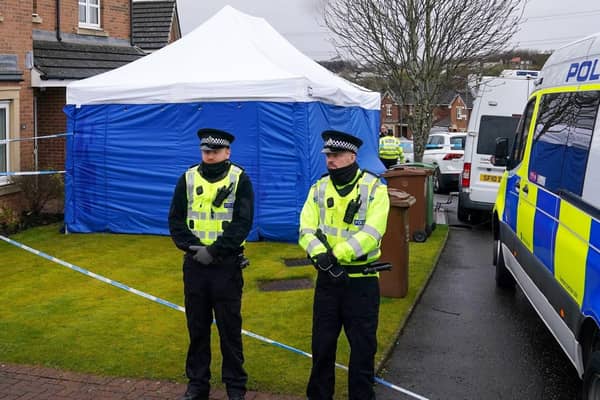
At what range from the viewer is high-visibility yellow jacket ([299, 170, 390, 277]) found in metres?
4.54

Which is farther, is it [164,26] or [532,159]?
[164,26]

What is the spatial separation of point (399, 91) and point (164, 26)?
10439 mm

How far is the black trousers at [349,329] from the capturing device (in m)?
4.64

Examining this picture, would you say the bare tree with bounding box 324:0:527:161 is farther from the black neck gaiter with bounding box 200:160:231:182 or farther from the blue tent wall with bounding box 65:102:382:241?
the black neck gaiter with bounding box 200:160:231:182

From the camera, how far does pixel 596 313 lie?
162 inches

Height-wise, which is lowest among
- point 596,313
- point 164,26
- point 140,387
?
point 140,387

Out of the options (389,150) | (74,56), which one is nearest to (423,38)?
(389,150)

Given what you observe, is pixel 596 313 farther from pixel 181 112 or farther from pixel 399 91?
pixel 399 91

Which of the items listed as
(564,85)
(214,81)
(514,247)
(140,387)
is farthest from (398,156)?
(140,387)

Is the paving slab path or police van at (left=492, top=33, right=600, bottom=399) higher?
police van at (left=492, top=33, right=600, bottom=399)

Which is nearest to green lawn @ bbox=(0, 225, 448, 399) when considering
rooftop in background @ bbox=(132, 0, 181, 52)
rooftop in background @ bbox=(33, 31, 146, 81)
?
rooftop in background @ bbox=(33, 31, 146, 81)

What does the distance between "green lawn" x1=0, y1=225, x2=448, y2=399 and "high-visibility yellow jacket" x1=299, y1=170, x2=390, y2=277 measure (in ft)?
4.18

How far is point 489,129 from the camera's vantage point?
13648mm

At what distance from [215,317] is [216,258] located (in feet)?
1.44
